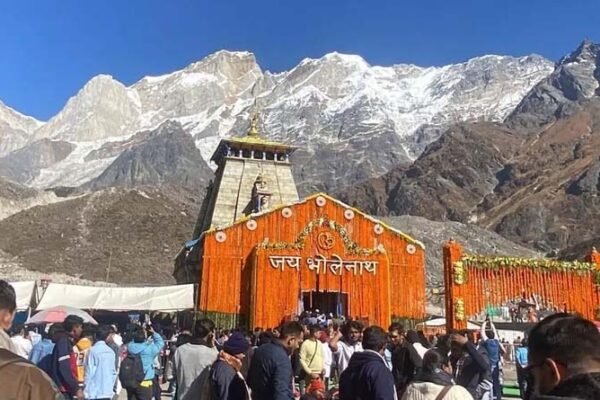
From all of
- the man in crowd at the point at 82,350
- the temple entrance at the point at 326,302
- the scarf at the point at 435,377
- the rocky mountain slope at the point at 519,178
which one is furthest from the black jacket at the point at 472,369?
the rocky mountain slope at the point at 519,178

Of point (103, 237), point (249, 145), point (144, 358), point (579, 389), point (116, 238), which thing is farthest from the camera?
point (103, 237)

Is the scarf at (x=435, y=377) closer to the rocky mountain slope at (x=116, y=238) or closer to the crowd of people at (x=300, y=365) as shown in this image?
the crowd of people at (x=300, y=365)

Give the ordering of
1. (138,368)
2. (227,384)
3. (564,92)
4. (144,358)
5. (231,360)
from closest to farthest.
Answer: (227,384)
(231,360)
(138,368)
(144,358)
(564,92)

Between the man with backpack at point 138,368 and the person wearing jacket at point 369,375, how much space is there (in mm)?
4398

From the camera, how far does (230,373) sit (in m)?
5.49

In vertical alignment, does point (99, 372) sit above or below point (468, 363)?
below

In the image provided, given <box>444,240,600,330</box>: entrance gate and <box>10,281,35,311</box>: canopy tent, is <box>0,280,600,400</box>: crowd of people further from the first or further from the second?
<box>10,281,35,311</box>: canopy tent

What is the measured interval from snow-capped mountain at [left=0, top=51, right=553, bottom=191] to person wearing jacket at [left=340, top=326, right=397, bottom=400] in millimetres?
122523

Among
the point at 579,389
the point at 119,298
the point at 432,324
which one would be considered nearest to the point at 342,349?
the point at 579,389

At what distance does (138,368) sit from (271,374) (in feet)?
12.2

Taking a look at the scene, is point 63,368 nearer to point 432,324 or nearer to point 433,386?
point 433,386

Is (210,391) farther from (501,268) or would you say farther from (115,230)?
(115,230)

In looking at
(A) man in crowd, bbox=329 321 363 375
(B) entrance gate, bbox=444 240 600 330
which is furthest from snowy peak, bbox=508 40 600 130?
(A) man in crowd, bbox=329 321 363 375

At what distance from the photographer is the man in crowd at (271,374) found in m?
5.41
